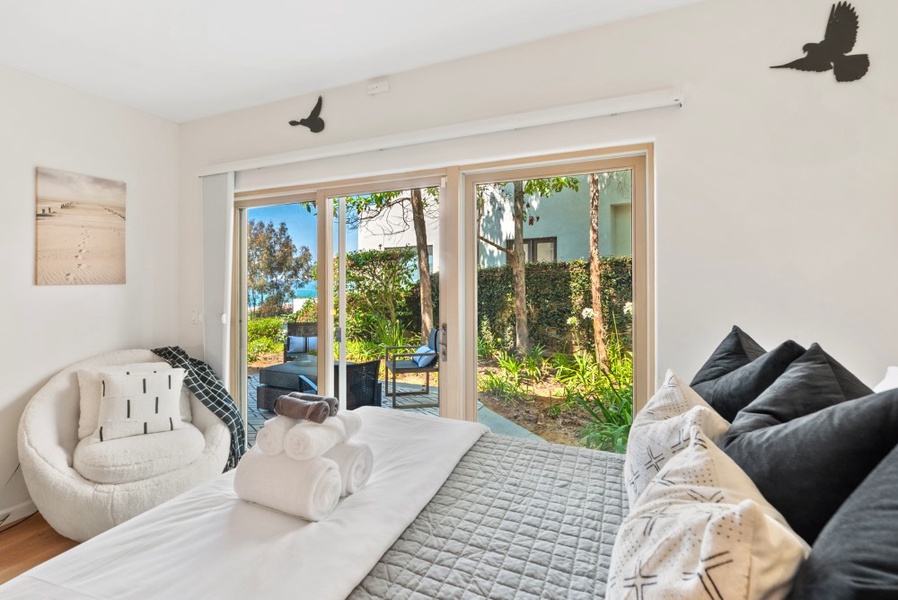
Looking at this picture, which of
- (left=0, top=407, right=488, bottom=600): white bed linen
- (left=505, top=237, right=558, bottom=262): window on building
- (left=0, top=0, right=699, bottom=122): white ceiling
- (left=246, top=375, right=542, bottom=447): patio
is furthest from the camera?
(left=246, top=375, right=542, bottom=447): patio

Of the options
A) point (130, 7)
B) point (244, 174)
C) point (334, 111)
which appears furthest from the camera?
point (244, 174)

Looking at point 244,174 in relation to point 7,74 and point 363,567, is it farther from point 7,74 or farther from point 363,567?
point 363,567

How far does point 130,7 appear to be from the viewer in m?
1.98

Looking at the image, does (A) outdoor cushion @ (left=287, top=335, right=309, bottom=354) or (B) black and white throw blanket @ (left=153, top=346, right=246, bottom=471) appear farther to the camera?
(A) outdoor cushion @ (left=287, top=335, right=309, bottom=354)

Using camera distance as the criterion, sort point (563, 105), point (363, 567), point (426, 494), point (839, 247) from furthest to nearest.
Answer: point (563, 105), point (839, 247), point (426, 494), point (363, 567)

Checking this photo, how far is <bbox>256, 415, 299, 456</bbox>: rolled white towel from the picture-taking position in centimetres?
127

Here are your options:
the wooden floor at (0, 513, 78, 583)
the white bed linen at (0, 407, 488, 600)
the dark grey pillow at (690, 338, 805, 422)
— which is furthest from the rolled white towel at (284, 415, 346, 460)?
the wooden floor at (0, 513, 78, 583)

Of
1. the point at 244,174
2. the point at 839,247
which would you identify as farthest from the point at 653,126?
the point at 244,174

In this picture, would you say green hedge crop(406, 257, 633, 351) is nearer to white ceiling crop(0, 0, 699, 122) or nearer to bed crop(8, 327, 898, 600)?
bed crop(8, 327, 898, 600)

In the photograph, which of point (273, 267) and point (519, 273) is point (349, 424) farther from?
point (273, 267)

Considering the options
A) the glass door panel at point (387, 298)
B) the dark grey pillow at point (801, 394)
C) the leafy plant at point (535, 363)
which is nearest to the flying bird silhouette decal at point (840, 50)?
the dark grey pillow at point (801, 394)

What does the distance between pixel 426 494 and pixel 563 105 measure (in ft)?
6.19

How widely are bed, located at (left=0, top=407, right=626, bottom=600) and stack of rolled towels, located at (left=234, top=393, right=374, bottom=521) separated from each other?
0.04 meters

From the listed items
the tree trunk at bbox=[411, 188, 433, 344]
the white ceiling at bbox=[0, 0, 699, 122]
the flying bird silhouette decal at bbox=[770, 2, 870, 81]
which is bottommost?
the tree trunk at bbox=[411, 188, 433, 344]
